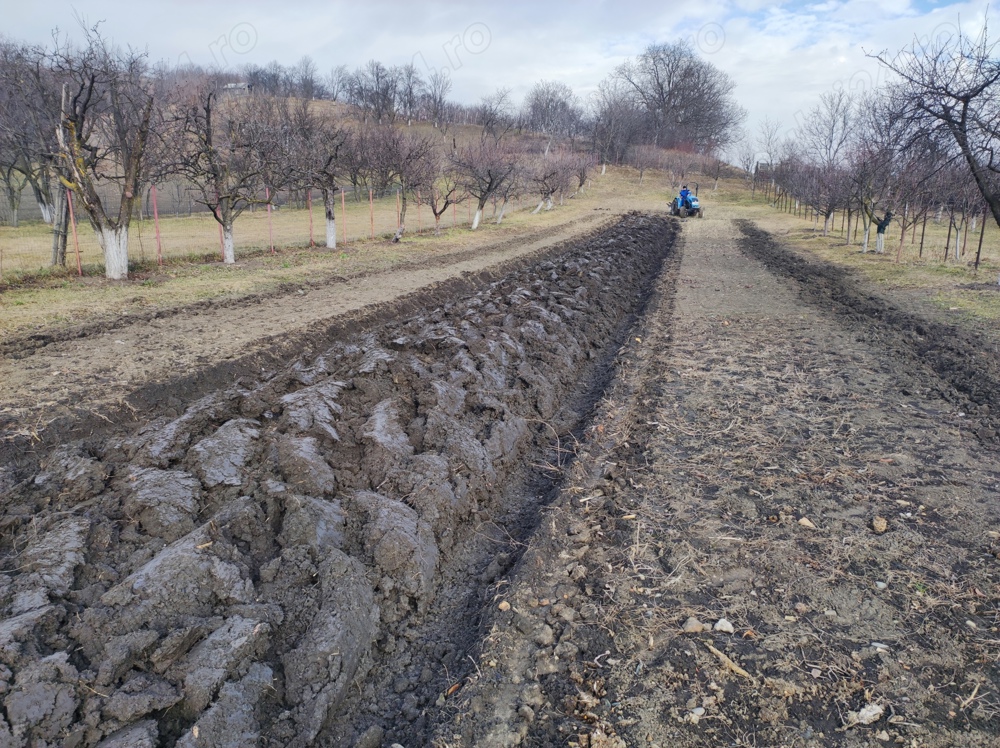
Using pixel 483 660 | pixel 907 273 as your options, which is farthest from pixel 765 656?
pixel 907 273

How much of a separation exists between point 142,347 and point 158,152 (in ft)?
45.4

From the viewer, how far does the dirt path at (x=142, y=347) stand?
6480mm

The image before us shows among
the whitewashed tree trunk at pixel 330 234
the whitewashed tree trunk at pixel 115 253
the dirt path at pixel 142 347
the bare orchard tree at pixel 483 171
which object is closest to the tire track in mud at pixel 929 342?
the dirt path at pixel 142 347

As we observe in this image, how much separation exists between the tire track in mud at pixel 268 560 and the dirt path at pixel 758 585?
450 mm

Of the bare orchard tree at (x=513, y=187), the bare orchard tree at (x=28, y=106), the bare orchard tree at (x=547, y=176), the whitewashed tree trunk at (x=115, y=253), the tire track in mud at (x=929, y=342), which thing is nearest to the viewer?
the tire track in mud at (x=929, y=342)

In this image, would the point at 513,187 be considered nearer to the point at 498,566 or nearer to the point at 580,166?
the point at 580,166

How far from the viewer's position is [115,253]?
1319cm

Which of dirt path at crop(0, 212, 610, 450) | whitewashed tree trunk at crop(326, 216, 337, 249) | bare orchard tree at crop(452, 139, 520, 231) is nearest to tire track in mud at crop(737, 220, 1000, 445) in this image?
dirt path at crop(0, 212, 610, 450)

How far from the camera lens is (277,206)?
40656 mm

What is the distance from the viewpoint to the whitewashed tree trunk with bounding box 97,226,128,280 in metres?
13.1

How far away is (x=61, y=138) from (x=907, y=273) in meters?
20.3

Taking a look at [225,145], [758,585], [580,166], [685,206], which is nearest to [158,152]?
[225,145]

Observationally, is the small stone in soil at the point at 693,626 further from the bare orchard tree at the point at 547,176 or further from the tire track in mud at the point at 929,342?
the bare orchard tree at the point at 547,176

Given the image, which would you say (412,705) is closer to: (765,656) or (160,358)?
(765,656)
